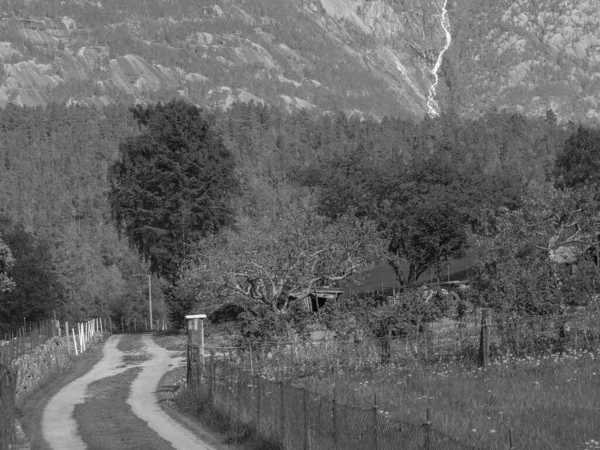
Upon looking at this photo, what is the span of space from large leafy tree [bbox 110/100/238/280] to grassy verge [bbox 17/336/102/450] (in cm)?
1144

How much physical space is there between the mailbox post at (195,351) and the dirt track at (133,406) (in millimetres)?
1254

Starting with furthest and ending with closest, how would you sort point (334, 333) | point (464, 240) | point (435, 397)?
point (464, 240) → point (334, 333) → point (435, 397)

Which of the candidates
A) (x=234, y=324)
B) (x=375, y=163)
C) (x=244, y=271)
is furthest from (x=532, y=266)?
(x=375, y=163)

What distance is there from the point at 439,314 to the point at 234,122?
14703 centimetres

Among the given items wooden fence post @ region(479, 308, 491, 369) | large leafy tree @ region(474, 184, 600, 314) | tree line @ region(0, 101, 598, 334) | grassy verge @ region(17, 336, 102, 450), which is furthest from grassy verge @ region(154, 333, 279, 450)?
large leafy tree @ region(474, 184, 600, 314)

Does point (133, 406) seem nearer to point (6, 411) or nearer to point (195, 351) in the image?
point (195, 351)

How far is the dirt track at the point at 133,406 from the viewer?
2028 centimetres

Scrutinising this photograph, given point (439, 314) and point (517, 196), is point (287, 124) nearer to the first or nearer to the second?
point (517, 196)

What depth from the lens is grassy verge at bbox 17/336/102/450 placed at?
21.4 metres

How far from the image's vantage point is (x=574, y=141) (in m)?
87.5

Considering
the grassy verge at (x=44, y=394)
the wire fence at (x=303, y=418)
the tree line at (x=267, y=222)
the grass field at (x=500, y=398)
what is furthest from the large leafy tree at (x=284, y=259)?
the grass field at (x=500, y=398)

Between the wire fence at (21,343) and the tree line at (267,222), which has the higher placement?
the tree line at (267,222)

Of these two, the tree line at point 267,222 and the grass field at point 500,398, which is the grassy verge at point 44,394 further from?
the grass field at point 500,398

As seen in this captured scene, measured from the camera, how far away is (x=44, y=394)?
29859mm
